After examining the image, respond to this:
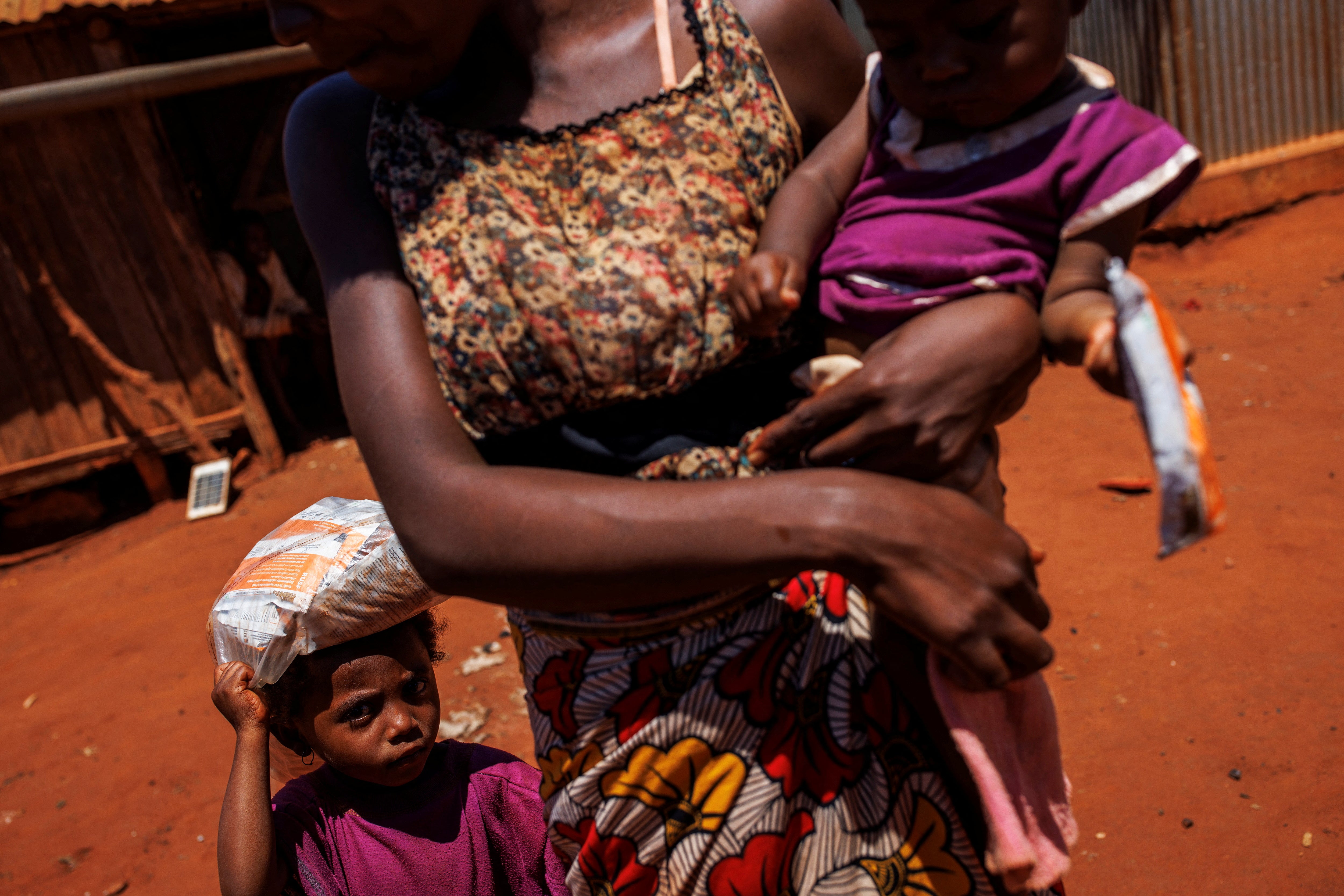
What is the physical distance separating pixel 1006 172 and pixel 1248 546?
144 inches

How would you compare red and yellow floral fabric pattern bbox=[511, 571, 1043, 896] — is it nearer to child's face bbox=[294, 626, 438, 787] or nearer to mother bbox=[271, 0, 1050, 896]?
mother bbox=[271, 0, 1050, 896]

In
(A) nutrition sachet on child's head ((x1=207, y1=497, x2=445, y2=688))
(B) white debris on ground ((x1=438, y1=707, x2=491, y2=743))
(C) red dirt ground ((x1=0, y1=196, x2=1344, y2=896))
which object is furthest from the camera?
(B) white debris on ground ((x1=438, y1=707, x2=491, y2=743))

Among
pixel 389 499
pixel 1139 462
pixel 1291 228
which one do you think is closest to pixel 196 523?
pixel 1139 462

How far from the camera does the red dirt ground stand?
2932 millimetres

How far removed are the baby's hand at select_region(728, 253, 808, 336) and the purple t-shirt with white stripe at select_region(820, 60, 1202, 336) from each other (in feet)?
0.32

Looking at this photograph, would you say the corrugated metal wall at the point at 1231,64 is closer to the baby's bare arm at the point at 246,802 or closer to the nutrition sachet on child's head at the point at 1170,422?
the nutrition sachet on child's head at the point at 1170,422

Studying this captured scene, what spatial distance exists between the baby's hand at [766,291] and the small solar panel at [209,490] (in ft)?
23.0

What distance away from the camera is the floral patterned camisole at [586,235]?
1.21m

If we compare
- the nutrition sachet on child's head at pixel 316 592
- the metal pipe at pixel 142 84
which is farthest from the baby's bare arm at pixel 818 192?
the metal pipe at pixel 142 84

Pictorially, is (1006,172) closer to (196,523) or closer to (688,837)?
(688,837)

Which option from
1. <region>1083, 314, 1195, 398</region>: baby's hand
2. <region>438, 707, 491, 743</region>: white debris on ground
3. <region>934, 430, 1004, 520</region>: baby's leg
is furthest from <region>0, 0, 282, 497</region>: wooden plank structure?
<region>1083, 314, 1195, 398</region>: baby's hand

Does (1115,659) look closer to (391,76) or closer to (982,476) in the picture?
(982,476)

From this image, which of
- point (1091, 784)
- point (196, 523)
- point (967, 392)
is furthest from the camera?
point (196, 523)

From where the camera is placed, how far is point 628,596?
Result: 43.8 inches
